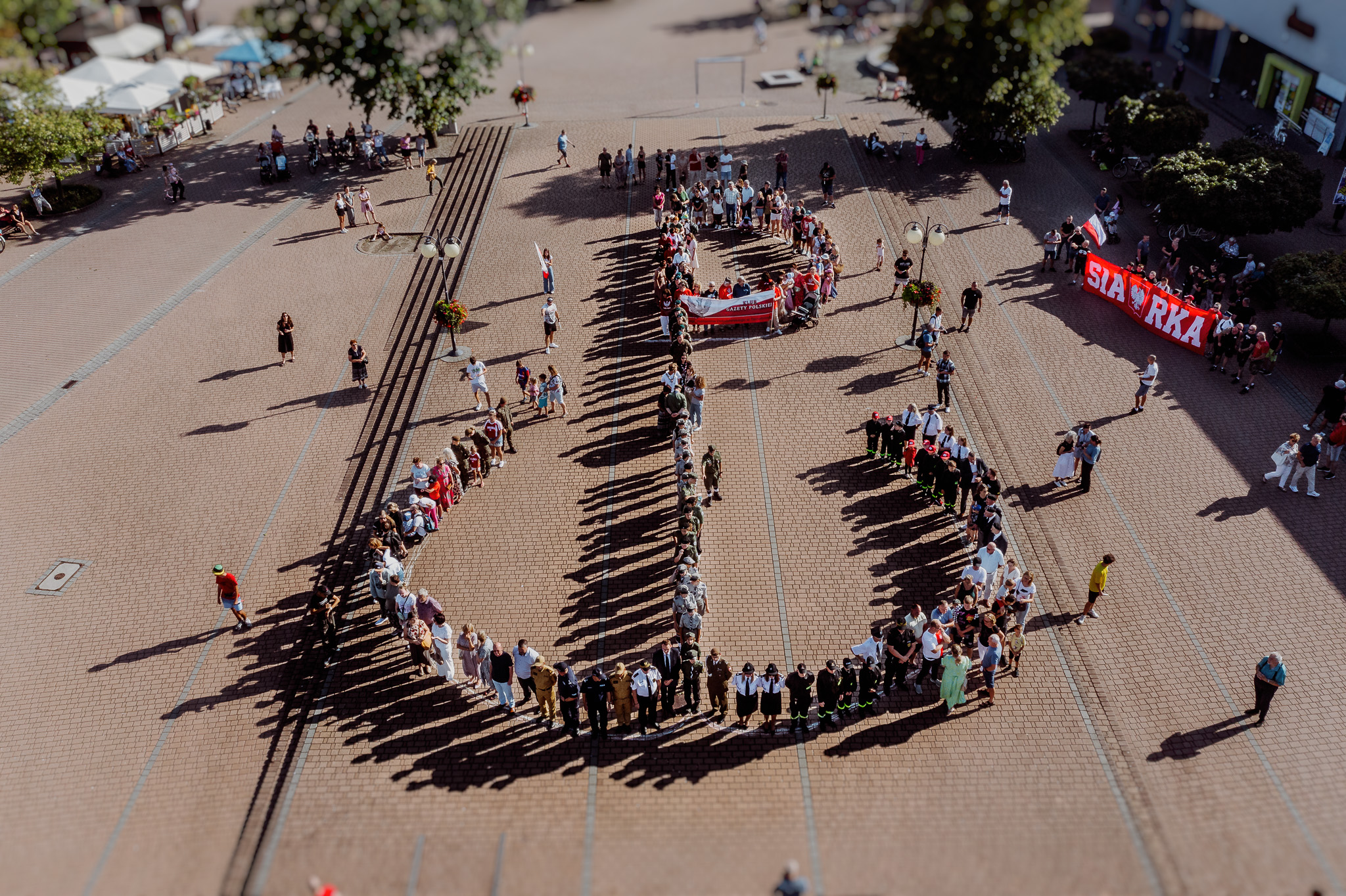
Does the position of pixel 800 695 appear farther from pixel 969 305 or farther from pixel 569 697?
pixel 969 305

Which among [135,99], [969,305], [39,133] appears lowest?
[969,305]

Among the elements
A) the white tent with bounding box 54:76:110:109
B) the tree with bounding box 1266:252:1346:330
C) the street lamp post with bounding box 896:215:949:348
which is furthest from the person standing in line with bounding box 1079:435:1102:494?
the white tent with bounding box 54:76:110:109

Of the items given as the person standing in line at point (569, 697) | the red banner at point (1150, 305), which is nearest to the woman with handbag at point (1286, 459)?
the red banner at point (1150, 305)

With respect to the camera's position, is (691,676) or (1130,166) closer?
(691,676)

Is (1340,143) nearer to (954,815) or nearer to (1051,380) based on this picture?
(1051,380)

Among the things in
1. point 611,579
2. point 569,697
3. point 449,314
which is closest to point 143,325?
point 449,314

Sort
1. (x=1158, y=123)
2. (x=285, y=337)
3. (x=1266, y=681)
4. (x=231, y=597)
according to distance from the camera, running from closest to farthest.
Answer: (x=1266, y=681) → (x=231, y=597) → (x=285, y=337) → (x=1158, y=123)

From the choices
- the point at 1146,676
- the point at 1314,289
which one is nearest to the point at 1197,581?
the point at 1146,676

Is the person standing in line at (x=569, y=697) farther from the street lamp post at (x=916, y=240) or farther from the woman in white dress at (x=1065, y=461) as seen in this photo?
the street lamp post at (x=916, y=240)
